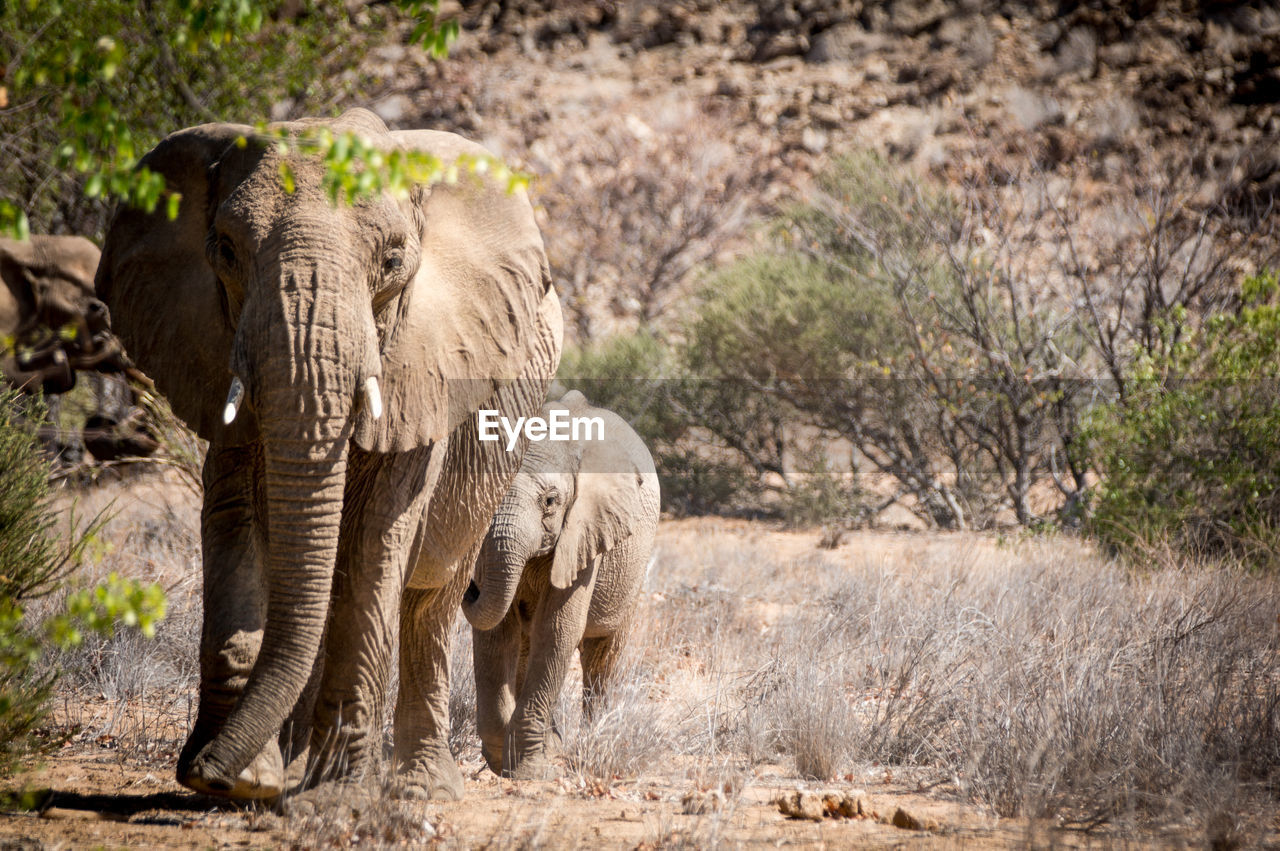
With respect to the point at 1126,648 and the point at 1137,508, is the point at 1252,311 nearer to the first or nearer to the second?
the point at 1137,508

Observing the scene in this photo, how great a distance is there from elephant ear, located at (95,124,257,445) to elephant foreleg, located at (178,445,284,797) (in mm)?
171

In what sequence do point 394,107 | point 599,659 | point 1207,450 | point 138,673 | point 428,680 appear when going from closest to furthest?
point 428,680 < point 138,673 < point 599,659 < point 1207,450 < point 394,107

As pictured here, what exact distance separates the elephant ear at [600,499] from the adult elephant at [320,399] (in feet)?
3.46

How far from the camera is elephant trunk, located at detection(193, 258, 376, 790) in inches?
127

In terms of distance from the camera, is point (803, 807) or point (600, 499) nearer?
point (803, 807)

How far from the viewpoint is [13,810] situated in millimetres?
3668

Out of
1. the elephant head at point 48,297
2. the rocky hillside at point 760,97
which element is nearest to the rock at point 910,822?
the elephant head at point 48,297

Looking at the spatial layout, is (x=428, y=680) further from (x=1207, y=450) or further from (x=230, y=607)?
(x=1207, y=450)

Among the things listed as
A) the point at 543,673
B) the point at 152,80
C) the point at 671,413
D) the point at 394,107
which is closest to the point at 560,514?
the point at 543,673

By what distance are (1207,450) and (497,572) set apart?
6834 millimetres

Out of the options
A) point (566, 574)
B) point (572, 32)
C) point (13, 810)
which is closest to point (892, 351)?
point (566, 574)

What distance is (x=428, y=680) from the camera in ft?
15.0

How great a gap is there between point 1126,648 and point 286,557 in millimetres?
4446

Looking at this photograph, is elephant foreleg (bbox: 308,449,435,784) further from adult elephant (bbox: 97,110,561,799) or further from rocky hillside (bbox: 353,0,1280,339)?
rocky hillside (bbox: 353,0,1280,339)
